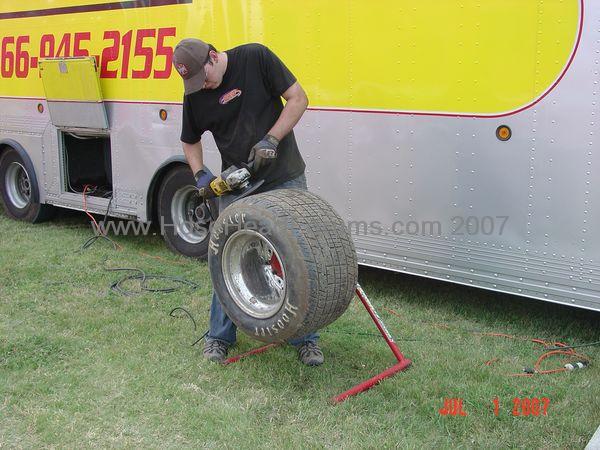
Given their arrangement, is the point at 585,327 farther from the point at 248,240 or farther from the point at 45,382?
the point at 45,382

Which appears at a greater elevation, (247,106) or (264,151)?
(247,106)

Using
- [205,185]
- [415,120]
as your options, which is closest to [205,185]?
[205,185]

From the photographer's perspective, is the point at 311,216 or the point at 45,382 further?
the point at 45,382

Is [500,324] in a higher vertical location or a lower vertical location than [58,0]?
lower

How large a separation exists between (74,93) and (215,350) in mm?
3853

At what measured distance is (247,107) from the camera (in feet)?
11.9

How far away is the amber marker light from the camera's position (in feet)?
13.8

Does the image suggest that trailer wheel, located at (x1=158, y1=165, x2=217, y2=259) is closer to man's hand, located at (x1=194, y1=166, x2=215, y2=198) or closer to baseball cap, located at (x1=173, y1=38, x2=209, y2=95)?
man's hand, located at (x1=194, y1=166, x2=215, y2=198)

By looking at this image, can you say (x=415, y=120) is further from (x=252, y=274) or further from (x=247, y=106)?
(x=252, y=274)

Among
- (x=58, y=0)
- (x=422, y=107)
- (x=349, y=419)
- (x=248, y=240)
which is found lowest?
(x=349, y=419)

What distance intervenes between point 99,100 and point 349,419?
4.49 metres

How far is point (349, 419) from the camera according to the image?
322 cm

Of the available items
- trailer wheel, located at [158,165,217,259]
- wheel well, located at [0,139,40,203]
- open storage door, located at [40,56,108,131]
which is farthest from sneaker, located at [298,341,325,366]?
wheel well, located at [0,139,40,203]

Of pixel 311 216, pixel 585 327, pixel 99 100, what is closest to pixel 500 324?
pixel 585 327
